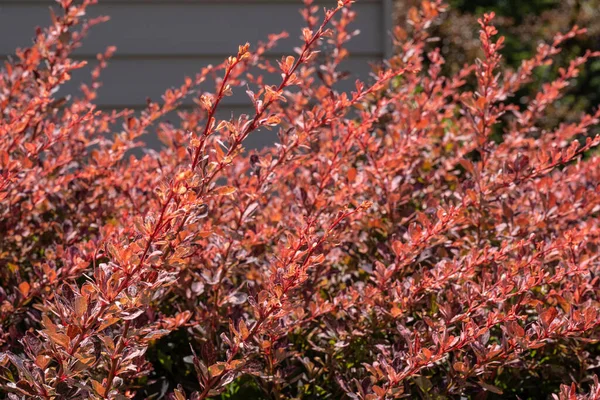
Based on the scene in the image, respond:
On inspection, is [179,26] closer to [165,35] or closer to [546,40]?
[165,35]

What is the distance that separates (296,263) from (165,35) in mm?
2989

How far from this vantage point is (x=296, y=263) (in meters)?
1.47

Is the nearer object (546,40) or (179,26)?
(179,26)

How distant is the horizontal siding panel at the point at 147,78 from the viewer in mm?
4148

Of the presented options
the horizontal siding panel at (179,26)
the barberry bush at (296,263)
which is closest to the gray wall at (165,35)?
the horizontal siding panel at (179,26)

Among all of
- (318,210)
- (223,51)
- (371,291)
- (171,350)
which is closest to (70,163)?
(171,350)

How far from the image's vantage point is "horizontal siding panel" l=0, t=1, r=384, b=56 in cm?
414

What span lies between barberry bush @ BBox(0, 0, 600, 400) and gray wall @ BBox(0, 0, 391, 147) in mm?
1711

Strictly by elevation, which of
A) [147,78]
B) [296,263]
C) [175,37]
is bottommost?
[296,263]

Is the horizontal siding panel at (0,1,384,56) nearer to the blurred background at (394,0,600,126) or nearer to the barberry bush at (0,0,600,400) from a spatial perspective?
the barberry bush at (0,0,600,400)

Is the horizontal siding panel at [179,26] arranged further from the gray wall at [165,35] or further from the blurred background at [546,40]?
the blurred background at [546,40]

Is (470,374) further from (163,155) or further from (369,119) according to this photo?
(163,155)

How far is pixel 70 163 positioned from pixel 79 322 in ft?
3.88

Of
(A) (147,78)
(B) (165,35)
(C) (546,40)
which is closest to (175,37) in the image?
(B) (165,35)
